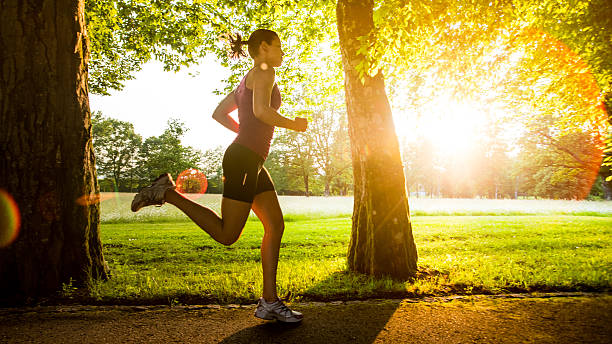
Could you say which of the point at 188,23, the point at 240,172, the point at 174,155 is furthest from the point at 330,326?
the point at 174,155

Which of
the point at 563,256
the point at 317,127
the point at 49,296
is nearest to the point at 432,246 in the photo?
the point at 563,256

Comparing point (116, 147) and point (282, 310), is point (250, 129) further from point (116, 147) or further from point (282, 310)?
point (116, 147)

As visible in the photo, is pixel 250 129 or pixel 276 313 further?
pixel 276 313

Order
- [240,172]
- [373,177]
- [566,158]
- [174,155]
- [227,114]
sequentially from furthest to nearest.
A: [174,155], [566,158], [373,177], [227,114], [240,172]

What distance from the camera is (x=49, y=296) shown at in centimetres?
363

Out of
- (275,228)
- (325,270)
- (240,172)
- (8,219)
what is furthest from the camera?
(325,270)

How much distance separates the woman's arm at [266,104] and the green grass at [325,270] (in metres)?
1.98

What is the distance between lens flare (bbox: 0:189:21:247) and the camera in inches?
141

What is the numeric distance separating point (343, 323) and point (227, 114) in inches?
86.6

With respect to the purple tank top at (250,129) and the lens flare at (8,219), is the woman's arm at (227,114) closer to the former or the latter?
the purple tank top at (250,129)

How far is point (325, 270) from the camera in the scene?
16.6 ft

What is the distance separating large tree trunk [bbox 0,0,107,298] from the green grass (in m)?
0.58

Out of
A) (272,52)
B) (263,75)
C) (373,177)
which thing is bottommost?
(373,177)

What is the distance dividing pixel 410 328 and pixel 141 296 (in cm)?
276
